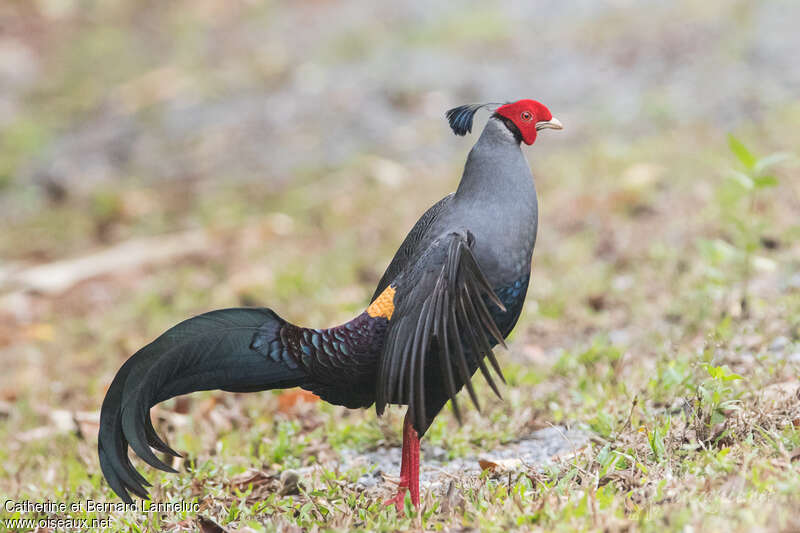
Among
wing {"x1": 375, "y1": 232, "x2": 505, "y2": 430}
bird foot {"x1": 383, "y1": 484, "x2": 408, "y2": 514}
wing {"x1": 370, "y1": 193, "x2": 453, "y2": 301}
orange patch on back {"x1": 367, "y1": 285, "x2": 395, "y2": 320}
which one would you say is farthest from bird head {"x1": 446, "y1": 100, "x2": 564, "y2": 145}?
bird foot {"x1": 383, "y1": 484, "x2": 408, "y2": 514}

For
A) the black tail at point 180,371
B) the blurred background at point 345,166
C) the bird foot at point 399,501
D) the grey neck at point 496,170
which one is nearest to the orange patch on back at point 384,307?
the black tail at point 180,371

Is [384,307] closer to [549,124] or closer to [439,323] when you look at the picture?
[439,323]

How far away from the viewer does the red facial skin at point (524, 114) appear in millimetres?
2977

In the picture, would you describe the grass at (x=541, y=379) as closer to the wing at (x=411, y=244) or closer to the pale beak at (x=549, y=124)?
the wing at (x=411, y=244)

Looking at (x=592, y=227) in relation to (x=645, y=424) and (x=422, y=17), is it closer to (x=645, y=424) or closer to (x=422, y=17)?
(x=645, y=424)

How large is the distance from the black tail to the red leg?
0.48 meters

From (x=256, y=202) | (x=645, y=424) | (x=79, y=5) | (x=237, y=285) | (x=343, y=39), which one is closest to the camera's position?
(x=645, y=424)

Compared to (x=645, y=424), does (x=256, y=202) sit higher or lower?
higher

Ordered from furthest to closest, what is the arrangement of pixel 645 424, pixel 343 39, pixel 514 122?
pixel 343 39 → pixel 645 424 → pixel 514 122

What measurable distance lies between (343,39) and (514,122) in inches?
380

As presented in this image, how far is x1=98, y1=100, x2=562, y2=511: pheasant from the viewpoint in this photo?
2.67 meters

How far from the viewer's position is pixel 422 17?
12.6m

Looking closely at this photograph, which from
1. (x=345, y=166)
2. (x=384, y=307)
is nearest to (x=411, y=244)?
(x=384, y=307)

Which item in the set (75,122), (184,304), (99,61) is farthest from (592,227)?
(99,61)
